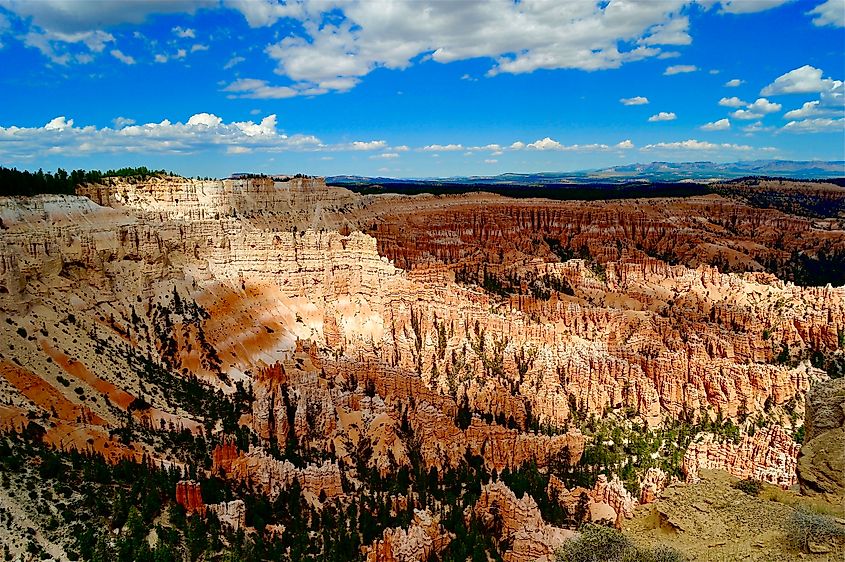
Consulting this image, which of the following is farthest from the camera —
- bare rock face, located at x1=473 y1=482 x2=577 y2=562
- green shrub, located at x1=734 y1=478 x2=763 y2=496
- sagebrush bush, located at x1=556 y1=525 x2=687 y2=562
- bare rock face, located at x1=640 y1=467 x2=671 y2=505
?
bare rock face, located at x1=640 y1=467 x2=671 y2=505

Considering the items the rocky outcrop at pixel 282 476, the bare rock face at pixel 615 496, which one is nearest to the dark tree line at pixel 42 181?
the rocky outcrop at pixel 282 476

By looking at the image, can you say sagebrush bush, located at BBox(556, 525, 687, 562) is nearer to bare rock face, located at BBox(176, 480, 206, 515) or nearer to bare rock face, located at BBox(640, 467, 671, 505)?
bare rock face, located at BBox(640, 467, 671, 505)

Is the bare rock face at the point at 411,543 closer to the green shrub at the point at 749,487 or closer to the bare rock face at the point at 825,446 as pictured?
the green shrub at the point at 749,487

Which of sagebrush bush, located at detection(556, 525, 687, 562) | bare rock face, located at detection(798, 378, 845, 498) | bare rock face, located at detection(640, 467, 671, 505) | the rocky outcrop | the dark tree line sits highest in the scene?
the dark tree line

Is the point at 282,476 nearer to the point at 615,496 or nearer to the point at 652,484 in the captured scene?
the point at 615,496

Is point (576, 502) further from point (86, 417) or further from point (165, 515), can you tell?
point (86, 417)

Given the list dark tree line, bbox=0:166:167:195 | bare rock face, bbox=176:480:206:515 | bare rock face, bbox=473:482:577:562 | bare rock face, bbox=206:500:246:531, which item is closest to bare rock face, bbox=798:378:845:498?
bare rock face, bbox=473:482:577:562

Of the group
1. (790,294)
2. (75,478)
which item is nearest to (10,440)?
(75,478)
